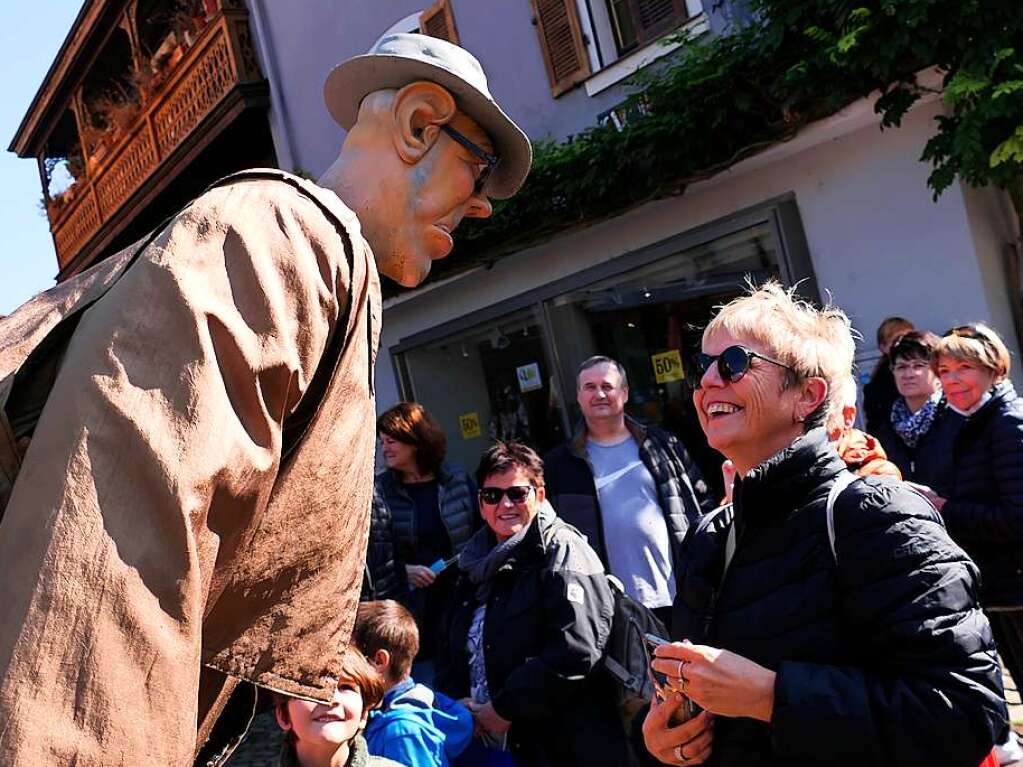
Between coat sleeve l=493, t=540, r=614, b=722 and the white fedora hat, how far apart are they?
8.14 ft

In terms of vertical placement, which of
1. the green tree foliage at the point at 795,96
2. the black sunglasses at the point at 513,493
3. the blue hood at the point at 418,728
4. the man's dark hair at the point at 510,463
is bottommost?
the blue hood at the point at 418,728

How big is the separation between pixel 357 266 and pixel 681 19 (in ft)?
23.8

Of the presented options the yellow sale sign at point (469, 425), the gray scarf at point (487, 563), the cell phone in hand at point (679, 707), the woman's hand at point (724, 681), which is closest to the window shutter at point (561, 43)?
the yellow sale sign at point (469, 425)

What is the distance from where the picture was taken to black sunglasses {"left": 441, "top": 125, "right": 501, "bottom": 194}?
5.08 ft

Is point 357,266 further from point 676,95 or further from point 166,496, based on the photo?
point 676,95

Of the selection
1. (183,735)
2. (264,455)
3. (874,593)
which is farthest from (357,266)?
(874,593)

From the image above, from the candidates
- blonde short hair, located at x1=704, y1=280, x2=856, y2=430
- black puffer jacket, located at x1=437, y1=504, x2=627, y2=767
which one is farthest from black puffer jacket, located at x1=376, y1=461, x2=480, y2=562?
blonde short hair, located at x1=704, y1=280, x2=856, y2=430

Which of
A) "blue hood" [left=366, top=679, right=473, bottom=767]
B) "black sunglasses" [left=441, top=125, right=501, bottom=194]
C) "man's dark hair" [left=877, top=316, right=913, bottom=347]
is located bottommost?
"blue hood" [left=366, top=679, right=473, bottom=767]

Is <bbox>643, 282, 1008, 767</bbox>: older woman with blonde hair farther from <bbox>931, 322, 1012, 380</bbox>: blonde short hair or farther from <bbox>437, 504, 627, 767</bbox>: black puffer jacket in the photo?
<bbox>931, 322, 1012, 380</bbox>: blonde short hair

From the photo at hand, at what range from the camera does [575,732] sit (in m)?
3.82

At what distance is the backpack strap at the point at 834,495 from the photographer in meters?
2.14

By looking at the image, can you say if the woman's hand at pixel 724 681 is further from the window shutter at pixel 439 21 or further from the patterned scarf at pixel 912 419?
the window shutter at pixel 439 21

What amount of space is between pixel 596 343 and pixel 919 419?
3958mm

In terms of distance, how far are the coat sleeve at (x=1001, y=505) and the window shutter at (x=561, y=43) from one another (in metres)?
5.38
